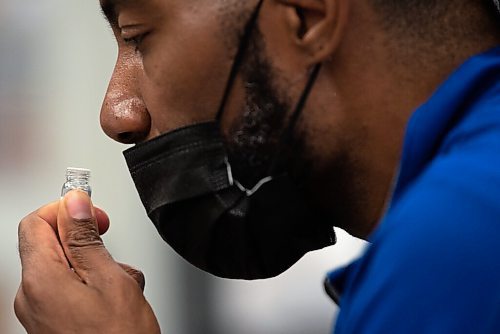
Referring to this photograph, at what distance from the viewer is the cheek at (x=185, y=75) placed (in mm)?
1279

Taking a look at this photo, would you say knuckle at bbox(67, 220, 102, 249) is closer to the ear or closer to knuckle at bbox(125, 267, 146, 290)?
knuckle at bbox(125, 267, 146, 290)

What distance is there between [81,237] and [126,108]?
0.71 ft

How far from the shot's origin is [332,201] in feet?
4.37

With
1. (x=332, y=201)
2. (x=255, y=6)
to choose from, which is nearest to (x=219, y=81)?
(x=255, y=6)

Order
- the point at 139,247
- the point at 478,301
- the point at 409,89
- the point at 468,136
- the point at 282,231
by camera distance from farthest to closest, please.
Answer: the point at 139,247 → the point at 282,231 → the point at 409,89 → the point at 468,136 → the point at 478,301

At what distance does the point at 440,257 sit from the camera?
894 mm

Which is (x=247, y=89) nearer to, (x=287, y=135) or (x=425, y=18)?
(x=287, y=135)

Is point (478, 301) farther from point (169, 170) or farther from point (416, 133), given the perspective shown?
point (169, 170)

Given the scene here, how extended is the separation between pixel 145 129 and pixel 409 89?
392mm

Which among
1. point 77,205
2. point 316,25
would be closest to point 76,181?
point 77,205

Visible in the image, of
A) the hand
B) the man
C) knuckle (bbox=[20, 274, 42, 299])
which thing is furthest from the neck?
knuckle (bbox=[20, 274, 42, 299])

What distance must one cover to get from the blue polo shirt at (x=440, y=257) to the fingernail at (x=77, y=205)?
60 centimetres

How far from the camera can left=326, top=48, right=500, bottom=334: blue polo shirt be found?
881 mm

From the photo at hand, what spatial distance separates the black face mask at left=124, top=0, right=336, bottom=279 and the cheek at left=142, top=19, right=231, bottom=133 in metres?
0.02
